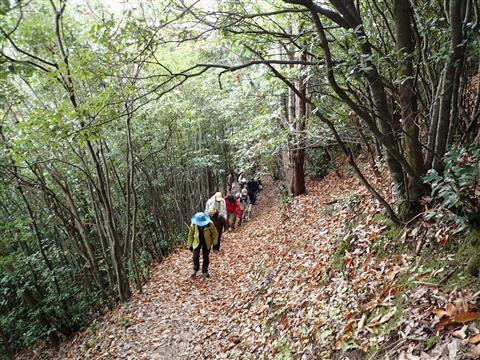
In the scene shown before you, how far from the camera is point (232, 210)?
13281mm

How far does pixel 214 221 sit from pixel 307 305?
648 centimetres

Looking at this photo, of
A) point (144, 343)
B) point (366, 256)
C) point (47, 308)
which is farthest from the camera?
point (47, 308)

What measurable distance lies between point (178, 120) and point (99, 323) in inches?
302

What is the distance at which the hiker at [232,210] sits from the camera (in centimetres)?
1288

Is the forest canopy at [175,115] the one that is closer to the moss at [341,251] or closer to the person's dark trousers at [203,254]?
the moss at [341,251]

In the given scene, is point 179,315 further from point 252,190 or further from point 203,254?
point 252,190

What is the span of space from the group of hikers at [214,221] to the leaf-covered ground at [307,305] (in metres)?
0.70

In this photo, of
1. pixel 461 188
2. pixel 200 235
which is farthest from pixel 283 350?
pixel 200 235

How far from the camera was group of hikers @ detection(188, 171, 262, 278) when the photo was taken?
25.8 ft

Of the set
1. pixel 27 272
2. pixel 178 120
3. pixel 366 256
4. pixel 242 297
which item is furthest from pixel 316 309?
pixel 178 120

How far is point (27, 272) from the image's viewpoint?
392 inches

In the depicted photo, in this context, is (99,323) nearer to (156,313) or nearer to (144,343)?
(156,313)

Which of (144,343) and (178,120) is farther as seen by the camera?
(178,120)

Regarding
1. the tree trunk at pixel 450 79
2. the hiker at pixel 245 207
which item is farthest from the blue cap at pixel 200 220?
the hiker at pixel 245 207
